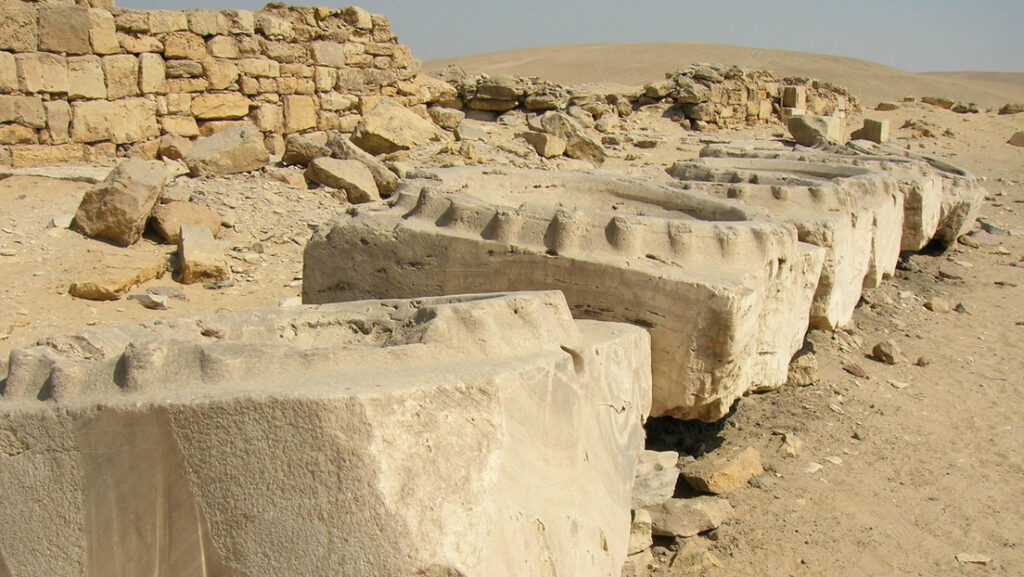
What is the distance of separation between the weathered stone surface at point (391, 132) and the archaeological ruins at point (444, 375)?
2.38 m

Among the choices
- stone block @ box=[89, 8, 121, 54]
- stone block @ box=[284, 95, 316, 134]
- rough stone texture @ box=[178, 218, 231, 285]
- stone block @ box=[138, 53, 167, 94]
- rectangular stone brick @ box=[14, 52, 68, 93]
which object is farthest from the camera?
stone block @ box=[284, 95, 316, 134]

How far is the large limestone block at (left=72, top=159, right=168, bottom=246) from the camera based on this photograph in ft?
17.1

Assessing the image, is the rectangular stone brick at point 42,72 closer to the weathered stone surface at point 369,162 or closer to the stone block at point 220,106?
the stone block at point 220,106

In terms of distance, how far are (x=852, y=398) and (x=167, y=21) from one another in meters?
6.89

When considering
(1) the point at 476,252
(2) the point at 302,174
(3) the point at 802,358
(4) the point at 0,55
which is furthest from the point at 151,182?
(3) the point at 802,358

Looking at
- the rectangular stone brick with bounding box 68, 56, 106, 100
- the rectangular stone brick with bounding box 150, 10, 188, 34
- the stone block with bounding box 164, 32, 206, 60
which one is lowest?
the rectangular stone brick with bounding box 68, 56, 106, 100

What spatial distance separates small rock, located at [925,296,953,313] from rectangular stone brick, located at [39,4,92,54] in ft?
22.3

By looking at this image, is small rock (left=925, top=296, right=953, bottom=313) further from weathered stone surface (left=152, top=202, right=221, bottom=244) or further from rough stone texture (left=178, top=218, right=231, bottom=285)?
weathered stone surface (left=152, top=202, right=221, bottom=244)

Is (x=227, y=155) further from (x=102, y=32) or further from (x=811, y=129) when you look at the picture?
(x=811, y=129)

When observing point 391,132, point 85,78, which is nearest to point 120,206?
point 85,78

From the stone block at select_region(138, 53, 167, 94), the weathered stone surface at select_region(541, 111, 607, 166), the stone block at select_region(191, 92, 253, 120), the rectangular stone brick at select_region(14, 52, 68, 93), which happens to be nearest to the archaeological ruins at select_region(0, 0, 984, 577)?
the rectangular stone brick at select_region(14, 52, 68, 93)

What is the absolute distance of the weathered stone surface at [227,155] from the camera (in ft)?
21.5

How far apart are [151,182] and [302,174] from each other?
1576 millimetres

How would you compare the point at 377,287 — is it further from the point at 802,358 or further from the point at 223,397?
the point at 802,358
